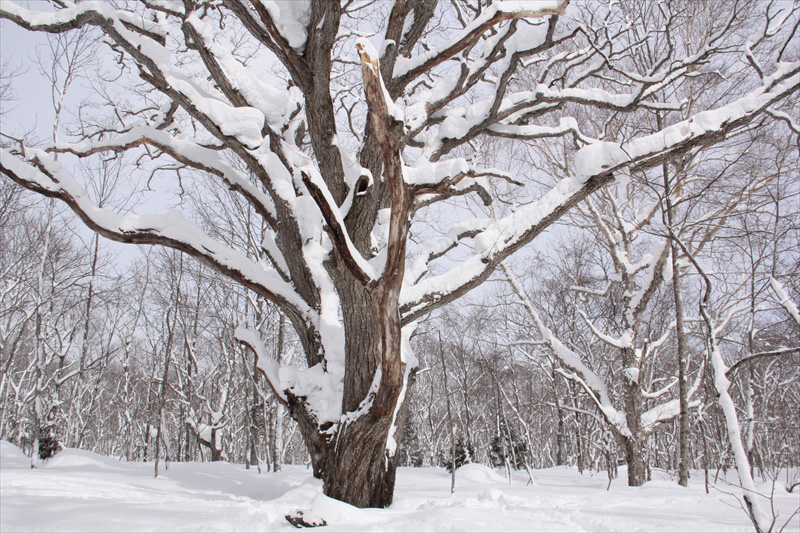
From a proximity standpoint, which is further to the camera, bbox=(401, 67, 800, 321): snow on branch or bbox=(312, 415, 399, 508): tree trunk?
bbox=(312, 415, 399, 508): tree trunk

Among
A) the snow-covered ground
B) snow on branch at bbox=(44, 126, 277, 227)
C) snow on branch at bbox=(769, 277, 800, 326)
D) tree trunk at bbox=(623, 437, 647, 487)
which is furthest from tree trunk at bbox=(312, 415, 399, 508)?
tree trunk at bbox=(623, 437, 647, 487)

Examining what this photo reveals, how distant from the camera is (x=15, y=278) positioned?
36.9 feet

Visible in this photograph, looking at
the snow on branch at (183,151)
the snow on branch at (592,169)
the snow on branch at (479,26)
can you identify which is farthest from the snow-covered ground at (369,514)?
the snow on branch at (479,26)

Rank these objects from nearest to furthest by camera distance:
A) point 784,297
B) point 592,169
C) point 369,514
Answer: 1. point 369,514
2. point 784,297
3. point 592,169

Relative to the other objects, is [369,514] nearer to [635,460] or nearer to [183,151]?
[183,151]

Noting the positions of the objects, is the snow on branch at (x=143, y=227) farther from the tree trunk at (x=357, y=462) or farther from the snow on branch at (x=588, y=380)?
the snow on branch at (x=588, y=380)

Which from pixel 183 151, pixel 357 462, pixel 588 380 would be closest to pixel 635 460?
pixel 588 380

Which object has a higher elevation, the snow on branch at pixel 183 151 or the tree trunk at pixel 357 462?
the snow on branch at pixel 183 151

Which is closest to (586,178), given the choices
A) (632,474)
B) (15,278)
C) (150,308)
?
(632,474)

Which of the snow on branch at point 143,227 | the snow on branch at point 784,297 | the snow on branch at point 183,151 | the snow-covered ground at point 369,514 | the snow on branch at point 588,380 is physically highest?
the snow on branch at point 183,151

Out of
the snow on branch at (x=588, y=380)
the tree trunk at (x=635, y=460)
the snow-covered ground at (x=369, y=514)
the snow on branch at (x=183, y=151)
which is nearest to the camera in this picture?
the snow-covered ground at (x=369, y=514)

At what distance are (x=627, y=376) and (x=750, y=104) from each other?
5.85 meters

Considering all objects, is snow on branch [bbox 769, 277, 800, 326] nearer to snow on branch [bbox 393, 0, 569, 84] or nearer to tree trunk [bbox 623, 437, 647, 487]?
snow on branch [bbox 393, 0, 569, 84]

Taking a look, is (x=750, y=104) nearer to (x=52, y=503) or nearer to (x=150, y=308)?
(x=52, y=503)
